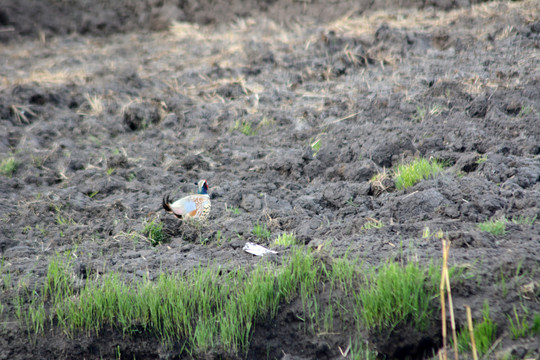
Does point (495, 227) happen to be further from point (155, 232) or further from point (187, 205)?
point (155, 232)

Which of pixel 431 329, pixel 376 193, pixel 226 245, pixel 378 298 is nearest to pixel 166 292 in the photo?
pixel 226 245

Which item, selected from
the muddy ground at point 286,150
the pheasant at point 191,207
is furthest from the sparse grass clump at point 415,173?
the pheasant at point 191,207

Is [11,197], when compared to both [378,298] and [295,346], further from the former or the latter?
[378,298]

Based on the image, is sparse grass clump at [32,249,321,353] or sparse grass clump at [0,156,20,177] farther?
sparse grass clump at [0,156,20,177]

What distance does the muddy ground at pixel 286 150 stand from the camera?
10.8 feet

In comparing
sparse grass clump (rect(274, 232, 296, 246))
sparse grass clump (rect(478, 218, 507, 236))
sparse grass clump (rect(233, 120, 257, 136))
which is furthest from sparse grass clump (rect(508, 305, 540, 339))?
sparse grass clump (rect(233, 120, 257, 136))

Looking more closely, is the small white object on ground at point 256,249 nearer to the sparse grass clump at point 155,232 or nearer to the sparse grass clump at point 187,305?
the sparse grass clump at point 187,305

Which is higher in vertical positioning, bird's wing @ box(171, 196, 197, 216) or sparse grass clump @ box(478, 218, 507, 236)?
sparse grass clump @ box(478, 218, 507, 236)

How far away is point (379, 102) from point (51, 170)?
3.54 metres

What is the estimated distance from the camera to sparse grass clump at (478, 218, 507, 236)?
134 inches

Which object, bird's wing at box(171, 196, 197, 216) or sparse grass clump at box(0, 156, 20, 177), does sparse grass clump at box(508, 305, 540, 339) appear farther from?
sparse grass clump at box(0, 156, 20, 177)

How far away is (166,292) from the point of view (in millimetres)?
3293

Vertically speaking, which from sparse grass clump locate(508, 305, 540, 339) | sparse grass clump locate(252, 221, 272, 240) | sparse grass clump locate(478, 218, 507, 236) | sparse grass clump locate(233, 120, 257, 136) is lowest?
sparse grass clump locate(252, 221, 272, 240)

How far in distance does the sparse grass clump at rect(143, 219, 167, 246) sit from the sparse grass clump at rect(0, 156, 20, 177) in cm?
218
